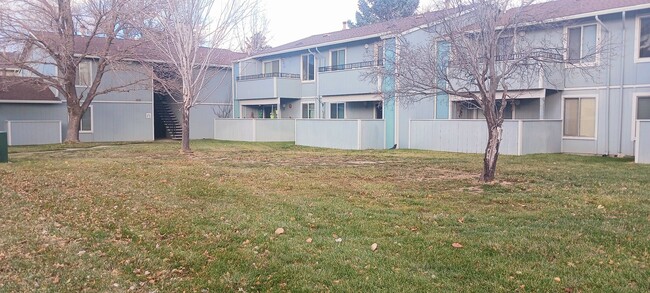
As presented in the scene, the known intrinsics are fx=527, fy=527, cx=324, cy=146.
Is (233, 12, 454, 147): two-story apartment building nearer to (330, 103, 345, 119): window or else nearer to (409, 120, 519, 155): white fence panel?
(330, 103, 345, 119): window

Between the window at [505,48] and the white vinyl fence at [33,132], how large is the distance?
2304 centimetres

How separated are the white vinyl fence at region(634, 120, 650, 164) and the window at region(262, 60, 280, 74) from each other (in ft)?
68.1

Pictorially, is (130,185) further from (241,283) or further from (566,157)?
(566,157)

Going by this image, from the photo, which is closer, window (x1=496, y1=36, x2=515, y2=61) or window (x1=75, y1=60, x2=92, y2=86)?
window (x1=496, y1=36, x2=515, y2=61)

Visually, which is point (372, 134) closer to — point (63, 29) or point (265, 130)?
point (265, 130)

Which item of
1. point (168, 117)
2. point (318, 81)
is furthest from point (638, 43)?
point (168, 117)

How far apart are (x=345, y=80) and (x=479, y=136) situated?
26.1ft

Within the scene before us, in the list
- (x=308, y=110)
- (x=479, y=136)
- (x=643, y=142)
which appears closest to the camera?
(x=643, y=142)

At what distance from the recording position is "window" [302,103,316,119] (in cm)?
2952

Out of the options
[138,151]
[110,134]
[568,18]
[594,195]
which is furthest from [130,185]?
[110,134]

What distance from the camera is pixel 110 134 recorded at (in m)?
30.4

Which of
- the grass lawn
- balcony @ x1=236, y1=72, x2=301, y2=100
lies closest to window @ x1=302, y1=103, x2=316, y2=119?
balcony @ x1=236, y1=72, x2=301, y2=100

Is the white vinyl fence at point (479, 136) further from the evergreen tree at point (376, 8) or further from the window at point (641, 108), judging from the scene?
the evergreen tree at point (376, 8)

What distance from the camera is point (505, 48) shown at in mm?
11445
